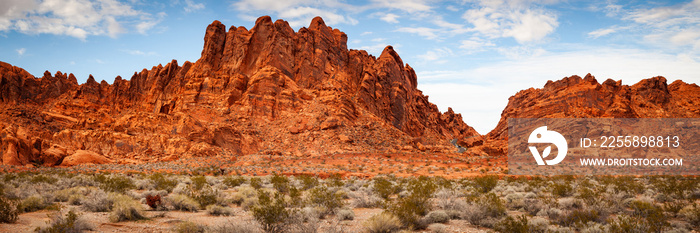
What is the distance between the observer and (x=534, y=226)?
9500 millimetres

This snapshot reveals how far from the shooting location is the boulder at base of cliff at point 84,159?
125 ft

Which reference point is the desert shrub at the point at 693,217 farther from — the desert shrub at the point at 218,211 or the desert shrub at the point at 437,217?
the desert shrub at the point at 218,211

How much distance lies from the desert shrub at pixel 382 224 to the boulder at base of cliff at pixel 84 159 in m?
38.6

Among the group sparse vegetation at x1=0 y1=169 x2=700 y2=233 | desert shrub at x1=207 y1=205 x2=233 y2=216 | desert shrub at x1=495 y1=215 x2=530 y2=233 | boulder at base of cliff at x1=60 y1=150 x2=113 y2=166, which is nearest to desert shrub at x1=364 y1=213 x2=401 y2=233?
sparse vegetation at x1=0 y1=169 x2=700 y2=233

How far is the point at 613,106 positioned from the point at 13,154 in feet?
220

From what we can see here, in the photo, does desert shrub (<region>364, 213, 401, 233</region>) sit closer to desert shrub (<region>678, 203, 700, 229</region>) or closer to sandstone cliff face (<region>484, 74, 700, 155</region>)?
desert shrub (<region>678, 203, 700, 229</region>)

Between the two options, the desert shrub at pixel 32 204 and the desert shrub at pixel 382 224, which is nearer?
the desert shrub at pixel 382 224

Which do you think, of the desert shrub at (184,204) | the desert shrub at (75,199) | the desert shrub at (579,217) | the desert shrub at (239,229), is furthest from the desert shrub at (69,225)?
the desert shrub at (579,217)

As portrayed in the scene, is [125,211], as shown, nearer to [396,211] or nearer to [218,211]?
[218,211]

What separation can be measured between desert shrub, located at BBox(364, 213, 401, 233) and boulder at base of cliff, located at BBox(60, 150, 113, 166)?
38640 mm

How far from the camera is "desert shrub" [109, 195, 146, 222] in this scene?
35.0 ft

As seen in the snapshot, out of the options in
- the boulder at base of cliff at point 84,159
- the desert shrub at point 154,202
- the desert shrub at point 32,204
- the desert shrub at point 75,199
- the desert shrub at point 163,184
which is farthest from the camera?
the boulder at base of cliff at point 84,159

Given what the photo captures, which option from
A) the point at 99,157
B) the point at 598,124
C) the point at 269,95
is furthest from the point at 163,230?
the point at 598,124

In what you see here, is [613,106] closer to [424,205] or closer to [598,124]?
[598,124]
